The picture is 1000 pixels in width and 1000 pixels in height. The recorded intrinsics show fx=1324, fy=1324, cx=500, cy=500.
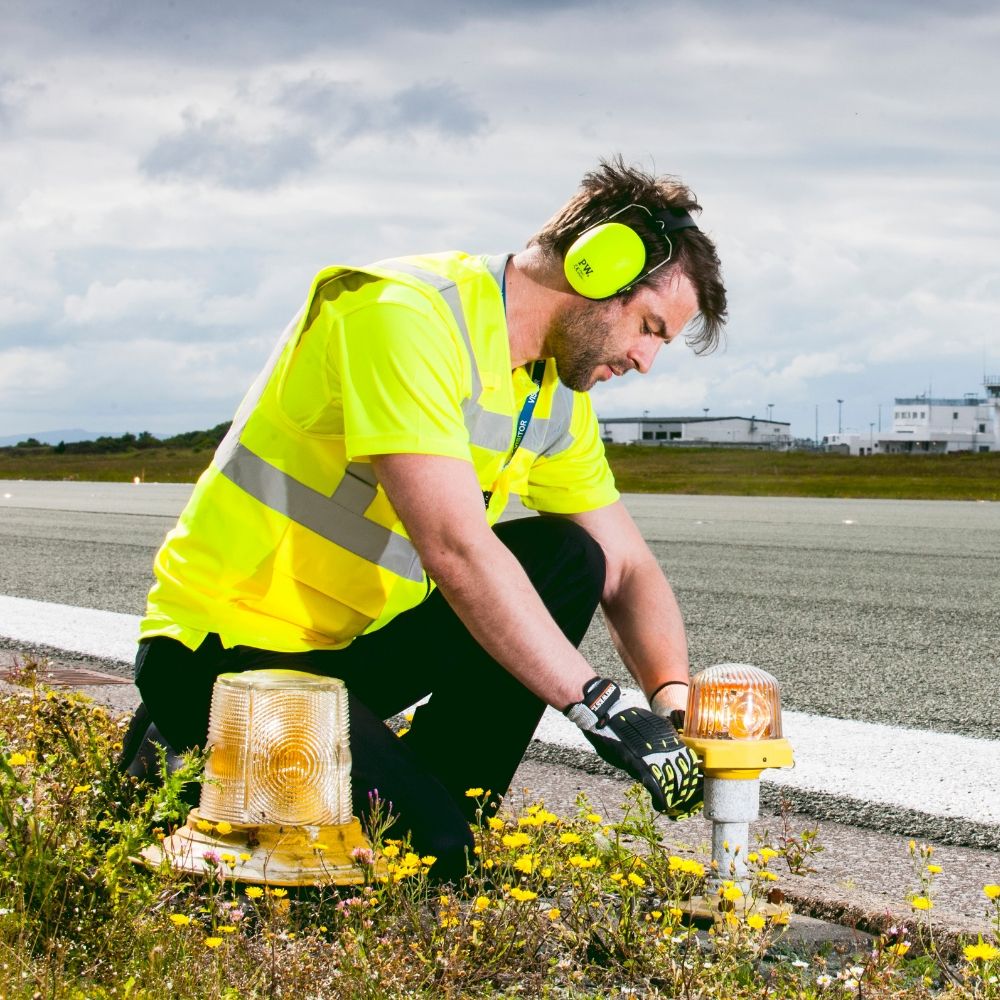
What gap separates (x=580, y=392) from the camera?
11.7 ft

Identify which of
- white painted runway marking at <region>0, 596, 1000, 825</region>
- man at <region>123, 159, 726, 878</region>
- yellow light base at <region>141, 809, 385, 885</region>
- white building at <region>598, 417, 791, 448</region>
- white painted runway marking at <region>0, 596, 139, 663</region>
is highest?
white building at <region>598, 417, 791, 448</region>

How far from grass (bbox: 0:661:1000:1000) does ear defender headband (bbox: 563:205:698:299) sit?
122 centimetres

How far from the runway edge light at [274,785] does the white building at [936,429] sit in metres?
140

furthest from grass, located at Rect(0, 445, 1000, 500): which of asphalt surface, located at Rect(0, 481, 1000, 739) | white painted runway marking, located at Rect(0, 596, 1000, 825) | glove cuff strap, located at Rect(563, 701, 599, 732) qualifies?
glove cuff strap, located at Rect(563, 701, 599, 732)

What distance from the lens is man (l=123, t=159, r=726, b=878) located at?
9.12 ft

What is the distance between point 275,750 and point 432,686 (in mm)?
724

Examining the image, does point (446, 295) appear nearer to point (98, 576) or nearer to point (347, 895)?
point (347, 895)

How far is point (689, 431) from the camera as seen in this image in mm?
148250

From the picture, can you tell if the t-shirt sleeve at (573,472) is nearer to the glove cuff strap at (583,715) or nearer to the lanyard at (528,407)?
the lanyard at (528,407)

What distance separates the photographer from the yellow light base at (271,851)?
2.75m

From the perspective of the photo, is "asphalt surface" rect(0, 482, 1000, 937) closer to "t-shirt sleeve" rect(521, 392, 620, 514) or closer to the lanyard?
"t-shirt sleeve" rect(521, 392, 620, 514)

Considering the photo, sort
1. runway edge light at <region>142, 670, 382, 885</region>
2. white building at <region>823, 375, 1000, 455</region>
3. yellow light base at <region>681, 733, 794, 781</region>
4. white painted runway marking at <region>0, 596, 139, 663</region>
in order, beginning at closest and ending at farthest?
yellow light base at <region>681, 733, 794, 781</region> < runway edge light at <region>142, 670, 382, 885</region> < white painted runway marking at <region>0, 596, 139, 663</region> < white building at <region>823, 375, 1000, 455</region>

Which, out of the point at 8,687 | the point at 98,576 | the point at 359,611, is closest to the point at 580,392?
the point at 359,611

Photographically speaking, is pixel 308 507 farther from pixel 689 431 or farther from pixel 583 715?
pixel 689 431
